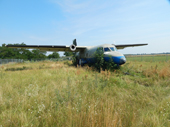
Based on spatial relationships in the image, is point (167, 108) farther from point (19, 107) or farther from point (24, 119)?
point (19, 107)

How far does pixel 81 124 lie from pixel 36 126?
3.11ft

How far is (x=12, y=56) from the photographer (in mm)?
49062

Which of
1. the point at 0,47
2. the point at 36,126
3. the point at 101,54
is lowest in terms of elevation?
the point at 36,126

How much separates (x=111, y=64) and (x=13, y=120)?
844 centimetres

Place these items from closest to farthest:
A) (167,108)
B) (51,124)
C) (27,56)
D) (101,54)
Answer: (51,124) < (167,108) < (101,54) < (27,56)

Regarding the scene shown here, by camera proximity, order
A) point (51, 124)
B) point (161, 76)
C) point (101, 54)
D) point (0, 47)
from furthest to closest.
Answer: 1. point (0, 47)
2. point (101, 54)
3. point (161, 76)
4. point (51, 124)

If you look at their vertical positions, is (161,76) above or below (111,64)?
below

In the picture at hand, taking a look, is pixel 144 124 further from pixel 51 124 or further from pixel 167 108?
pixel 51 124

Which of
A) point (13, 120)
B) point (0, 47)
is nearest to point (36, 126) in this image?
point (13, 120)

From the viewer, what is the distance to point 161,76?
612 cm

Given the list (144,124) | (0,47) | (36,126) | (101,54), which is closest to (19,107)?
(36,126)

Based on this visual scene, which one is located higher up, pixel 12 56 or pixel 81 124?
pixel 12 56

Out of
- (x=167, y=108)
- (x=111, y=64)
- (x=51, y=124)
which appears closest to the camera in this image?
(x=51, y=124)

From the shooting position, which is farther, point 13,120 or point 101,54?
point 101,54
